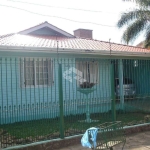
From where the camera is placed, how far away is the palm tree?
1512 cm

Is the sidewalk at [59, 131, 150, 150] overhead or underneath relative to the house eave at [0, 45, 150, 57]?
underneath

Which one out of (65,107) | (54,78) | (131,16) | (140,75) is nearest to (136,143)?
(65,107)

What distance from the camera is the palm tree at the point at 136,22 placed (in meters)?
15.1

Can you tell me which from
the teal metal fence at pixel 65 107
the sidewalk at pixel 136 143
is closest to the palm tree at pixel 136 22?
the teal metal fence at pixel 65 107

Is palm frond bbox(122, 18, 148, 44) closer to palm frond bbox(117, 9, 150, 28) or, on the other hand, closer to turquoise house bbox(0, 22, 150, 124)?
palm frond bbox(117, 9, 150, 28)

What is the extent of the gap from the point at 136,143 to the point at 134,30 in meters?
10.5

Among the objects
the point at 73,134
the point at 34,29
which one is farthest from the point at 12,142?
the point at 34,29

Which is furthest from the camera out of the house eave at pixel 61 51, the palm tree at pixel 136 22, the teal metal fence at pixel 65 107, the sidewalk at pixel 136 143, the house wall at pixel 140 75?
the palm tree at pixel 136 22

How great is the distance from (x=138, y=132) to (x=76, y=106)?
195 centimetres

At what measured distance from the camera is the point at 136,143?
6.43 metres

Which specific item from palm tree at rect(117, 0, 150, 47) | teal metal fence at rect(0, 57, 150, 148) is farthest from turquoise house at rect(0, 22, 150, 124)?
palm tree at rect(117, 0, 150, 47)

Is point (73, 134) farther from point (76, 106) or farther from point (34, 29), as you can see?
point (34, 29)

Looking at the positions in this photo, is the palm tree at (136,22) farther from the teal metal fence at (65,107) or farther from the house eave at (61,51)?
the teal metal fence at (65,107)

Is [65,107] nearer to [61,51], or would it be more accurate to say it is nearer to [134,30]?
[61,51]
